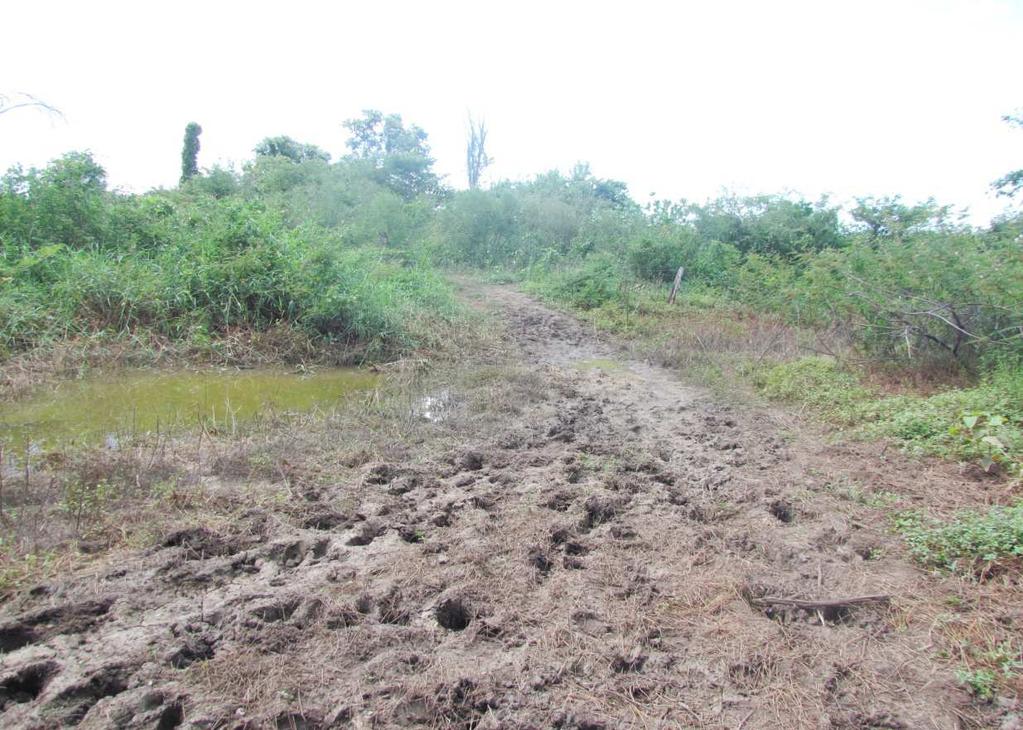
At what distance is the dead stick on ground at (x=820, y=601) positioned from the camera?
2602 mm

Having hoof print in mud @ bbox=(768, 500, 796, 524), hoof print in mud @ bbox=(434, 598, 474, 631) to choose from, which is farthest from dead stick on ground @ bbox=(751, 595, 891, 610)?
hoof print in mud @ bbox=(434, 598, 474, 631)

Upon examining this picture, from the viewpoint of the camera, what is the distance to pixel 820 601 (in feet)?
Result: 8.60

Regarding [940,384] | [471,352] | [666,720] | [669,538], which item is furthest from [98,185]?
[940,384]

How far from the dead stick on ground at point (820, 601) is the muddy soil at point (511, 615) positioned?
0.05ft

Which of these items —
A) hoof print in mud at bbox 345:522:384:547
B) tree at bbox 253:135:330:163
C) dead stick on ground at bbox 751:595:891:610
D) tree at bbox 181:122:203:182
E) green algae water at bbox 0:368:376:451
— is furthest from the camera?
tree at bbox 253:135:330:163

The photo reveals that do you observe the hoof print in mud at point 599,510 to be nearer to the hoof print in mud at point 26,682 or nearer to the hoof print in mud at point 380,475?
the hoof print in mud at point 380,475

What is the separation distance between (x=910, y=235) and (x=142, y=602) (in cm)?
842

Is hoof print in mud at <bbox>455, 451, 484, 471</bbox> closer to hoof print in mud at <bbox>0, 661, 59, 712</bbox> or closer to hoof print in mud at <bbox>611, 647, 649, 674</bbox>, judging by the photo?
hoof print in mud at <bbox>611, 647, 649, 674</bbox>

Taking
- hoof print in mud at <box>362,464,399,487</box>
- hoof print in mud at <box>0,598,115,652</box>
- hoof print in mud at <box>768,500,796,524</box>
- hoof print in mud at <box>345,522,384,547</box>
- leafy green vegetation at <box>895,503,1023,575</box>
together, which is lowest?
hoof print in mud at <box>0,598,115,652</box>

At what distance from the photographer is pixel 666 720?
77.7 inches

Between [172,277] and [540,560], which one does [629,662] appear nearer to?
[540,560]

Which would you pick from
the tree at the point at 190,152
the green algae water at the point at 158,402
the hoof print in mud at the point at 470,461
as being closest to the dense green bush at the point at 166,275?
the green algae water at the point at 158,402

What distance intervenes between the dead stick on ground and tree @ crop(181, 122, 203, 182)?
2296 cm

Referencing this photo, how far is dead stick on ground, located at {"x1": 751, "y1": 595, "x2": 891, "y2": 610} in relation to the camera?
2602mm
